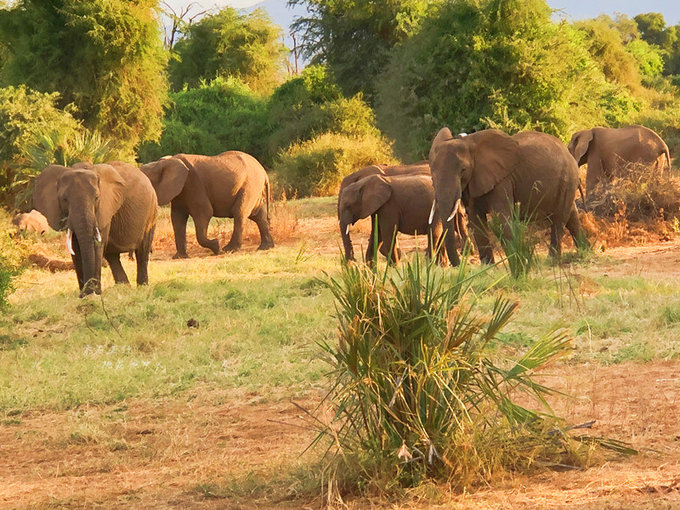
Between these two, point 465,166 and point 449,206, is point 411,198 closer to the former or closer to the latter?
point 465,166

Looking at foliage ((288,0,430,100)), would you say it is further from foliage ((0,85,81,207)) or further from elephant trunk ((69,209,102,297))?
elephant trunk ((69,209,102,297))

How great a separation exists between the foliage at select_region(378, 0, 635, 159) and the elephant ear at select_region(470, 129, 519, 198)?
9.44 metres

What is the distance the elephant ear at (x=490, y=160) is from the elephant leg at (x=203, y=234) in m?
5.20

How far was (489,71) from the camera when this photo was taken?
23.0 meters

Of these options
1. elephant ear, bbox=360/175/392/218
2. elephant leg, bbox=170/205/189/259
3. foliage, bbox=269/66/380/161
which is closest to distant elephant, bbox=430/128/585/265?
elephant ear, bbox=360/175/392/218

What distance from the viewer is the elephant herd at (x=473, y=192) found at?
12078 millimetres

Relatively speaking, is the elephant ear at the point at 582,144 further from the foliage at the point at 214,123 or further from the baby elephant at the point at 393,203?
the foliage at the point at 214,123

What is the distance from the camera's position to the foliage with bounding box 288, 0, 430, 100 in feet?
105

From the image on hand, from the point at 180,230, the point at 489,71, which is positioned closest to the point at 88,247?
the point at 180,230

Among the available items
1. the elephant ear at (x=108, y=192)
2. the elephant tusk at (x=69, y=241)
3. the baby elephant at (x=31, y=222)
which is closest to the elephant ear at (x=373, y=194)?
the elephant ear at (x=108, y=192)

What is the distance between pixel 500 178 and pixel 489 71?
11.1m

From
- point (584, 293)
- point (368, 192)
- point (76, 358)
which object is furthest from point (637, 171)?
point (76, 358)

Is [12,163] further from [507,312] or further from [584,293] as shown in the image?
[507,312]

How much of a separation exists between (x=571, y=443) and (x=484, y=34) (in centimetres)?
1919
